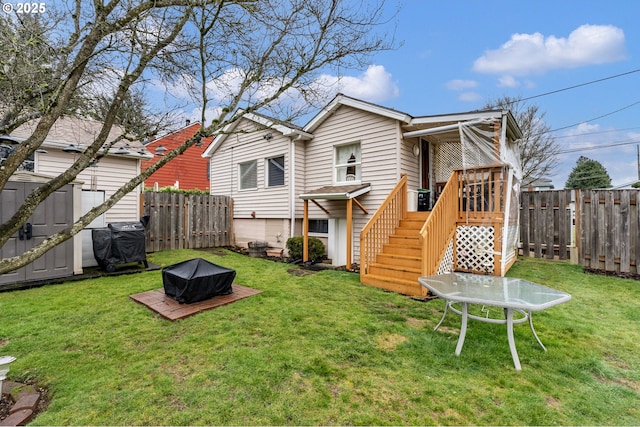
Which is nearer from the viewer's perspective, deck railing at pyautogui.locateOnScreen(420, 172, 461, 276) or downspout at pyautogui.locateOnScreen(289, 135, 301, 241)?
deck railing at pyautogui.locateOnScreen(420, 172, 461, 276)

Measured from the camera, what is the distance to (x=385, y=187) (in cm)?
787

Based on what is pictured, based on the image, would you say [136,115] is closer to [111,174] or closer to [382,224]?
[382,224]

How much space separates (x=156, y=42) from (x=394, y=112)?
5.78 m

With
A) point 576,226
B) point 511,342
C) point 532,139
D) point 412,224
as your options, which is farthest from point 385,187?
point 532,139

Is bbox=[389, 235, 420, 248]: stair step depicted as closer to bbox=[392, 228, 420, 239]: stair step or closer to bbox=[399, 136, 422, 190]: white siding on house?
bbox=[392, 228, 420, 239]: stair step

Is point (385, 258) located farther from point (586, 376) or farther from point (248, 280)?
point (586, 376)

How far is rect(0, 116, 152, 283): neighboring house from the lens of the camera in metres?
6.14

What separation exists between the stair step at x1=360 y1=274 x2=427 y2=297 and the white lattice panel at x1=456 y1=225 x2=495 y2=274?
1.82 m

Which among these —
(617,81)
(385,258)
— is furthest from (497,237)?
(617,81)

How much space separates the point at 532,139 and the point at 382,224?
17636 mm

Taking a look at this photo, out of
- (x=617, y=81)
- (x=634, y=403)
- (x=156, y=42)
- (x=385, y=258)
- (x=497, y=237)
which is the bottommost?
(x=634, y=403)

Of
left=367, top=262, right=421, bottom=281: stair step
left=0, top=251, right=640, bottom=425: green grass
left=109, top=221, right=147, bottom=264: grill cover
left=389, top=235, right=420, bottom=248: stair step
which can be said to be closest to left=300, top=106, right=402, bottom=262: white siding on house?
left=389, top=235, right=420, bottom=248: stair step

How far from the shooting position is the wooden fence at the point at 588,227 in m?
6.49

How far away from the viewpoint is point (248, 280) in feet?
20.8
